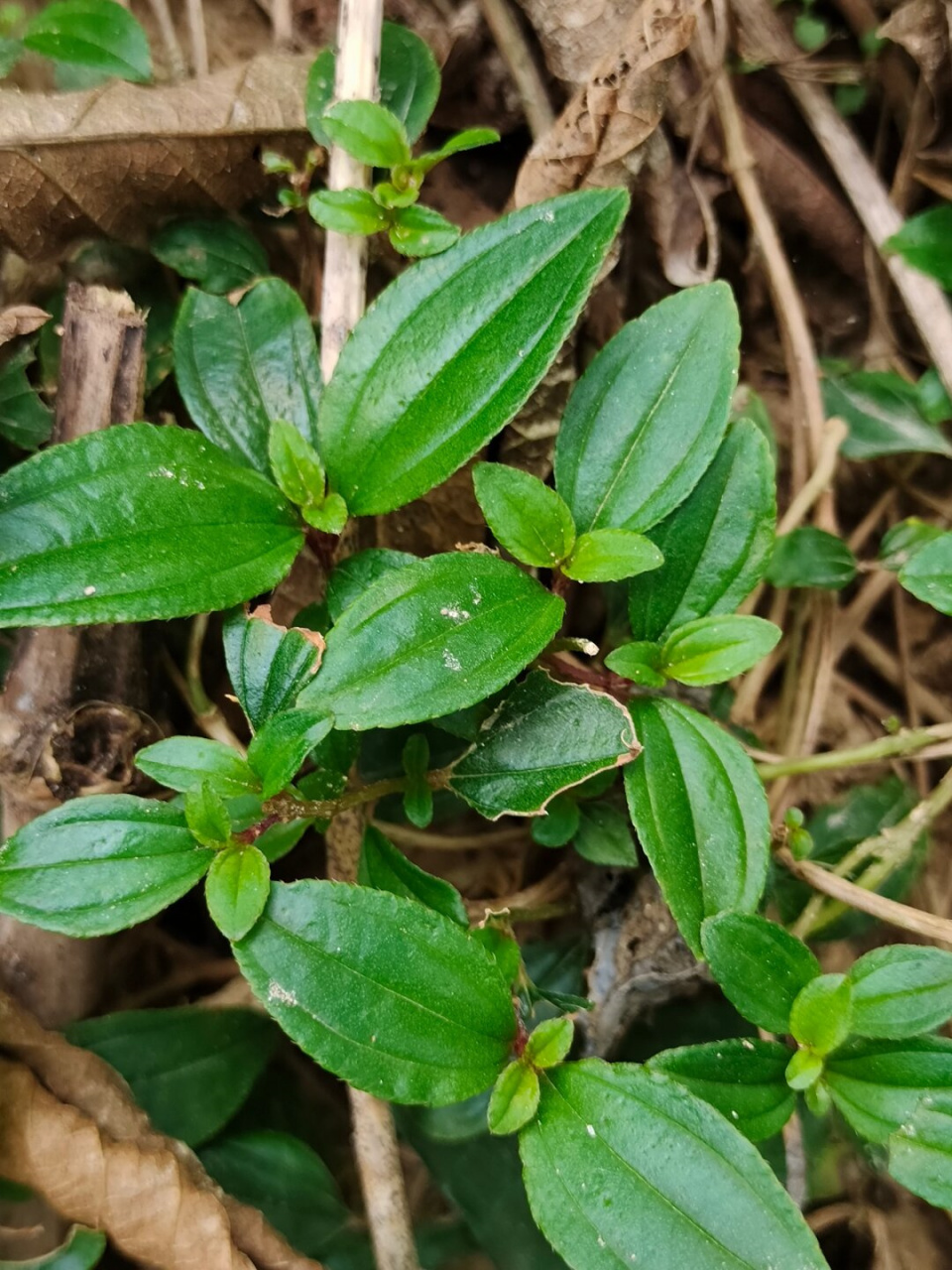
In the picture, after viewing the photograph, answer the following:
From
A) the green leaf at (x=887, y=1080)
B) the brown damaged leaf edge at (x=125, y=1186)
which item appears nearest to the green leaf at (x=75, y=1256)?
the brown damaged leaf edge at (x=125, y=1186)

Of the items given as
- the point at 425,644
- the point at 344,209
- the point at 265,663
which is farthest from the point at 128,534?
the point at 344,209

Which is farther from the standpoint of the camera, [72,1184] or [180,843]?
[72,1184]

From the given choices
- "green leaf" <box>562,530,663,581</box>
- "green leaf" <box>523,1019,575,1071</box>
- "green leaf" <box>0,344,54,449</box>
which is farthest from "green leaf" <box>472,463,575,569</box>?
"green leaf" <box>0,344,54,449</box>

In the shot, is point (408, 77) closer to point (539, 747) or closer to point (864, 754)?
point (539, 747)

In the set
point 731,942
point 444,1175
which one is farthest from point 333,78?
point 444,1175

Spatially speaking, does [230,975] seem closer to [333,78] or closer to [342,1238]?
[342,1238]

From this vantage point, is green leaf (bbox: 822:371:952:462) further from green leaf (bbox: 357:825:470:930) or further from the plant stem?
green leaf (bbox: 357:825:470:930)
